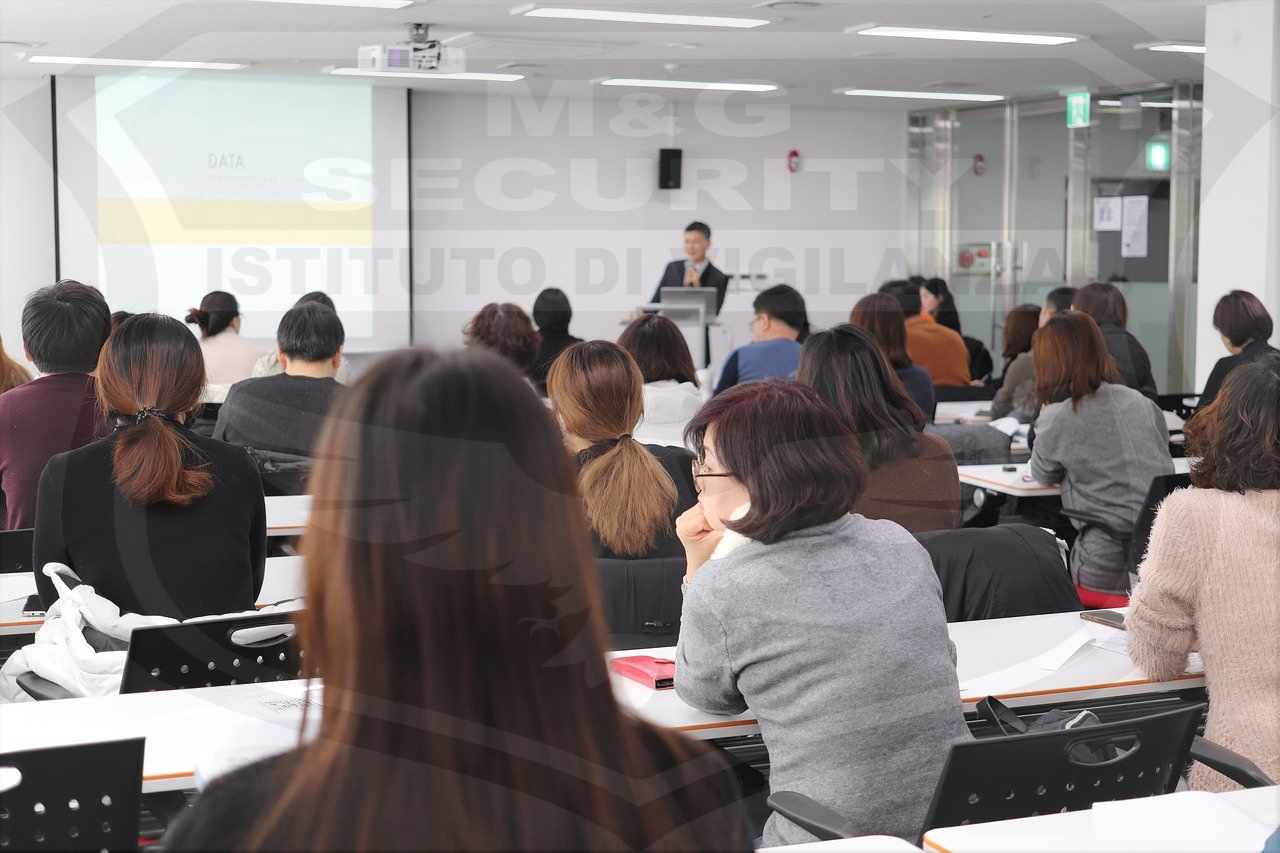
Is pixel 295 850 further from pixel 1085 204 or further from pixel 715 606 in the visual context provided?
pixel 1085 204

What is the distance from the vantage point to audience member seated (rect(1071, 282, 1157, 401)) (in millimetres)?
6398

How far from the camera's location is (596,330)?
40.1ft

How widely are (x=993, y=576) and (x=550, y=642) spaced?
2328 mm

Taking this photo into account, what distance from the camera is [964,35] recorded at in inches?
328

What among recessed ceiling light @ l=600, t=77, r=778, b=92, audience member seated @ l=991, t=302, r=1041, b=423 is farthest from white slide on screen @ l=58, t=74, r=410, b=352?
audience member seated @ l=991, t=302, r=1041, b=423

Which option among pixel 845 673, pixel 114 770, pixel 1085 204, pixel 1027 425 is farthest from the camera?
pixel 1085 204

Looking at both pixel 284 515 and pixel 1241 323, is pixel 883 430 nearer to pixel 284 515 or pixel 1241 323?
pixel 284 515

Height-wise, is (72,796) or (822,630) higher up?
(822,630)

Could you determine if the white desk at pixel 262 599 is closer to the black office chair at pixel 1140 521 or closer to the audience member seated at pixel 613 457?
the audience member seated at pixel 613 457

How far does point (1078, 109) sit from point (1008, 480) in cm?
683

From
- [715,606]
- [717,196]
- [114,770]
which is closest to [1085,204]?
[717,196]

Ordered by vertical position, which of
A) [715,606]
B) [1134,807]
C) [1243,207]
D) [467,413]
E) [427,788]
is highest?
[1243,207]

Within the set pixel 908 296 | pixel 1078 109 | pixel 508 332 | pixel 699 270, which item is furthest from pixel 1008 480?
pixel 1078 109

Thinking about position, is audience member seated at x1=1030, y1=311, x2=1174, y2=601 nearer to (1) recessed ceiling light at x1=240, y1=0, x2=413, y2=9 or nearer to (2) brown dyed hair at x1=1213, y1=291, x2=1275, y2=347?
(2) brown dyed hair at x1=1213, y1=291, x2=1275, y2=347
